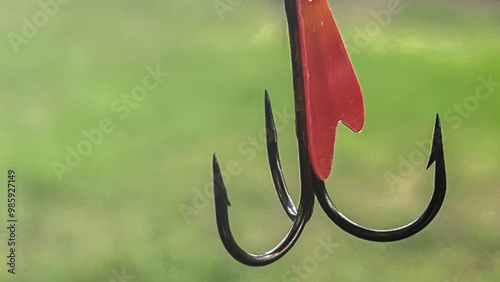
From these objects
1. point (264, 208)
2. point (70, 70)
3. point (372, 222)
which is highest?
point (70, 70)

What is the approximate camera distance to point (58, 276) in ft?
3.22

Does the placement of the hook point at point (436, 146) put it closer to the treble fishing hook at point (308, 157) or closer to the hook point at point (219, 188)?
the treble fishing hook at point (308, 157)

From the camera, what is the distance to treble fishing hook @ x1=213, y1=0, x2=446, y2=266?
969 mm

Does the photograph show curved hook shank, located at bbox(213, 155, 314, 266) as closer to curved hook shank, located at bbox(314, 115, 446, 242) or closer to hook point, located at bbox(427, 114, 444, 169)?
curved hook shank, located at bbox(314, 115, 446, 242)

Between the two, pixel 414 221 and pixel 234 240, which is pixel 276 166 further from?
pixel 414 221

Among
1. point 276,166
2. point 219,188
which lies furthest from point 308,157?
point 219,188

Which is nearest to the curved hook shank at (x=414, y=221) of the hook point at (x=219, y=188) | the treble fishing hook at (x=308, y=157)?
the treble fishing hook at (x=308, y=157)

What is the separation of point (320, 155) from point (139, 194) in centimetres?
37

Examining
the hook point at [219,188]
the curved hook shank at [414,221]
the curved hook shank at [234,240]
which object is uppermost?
the hook point at [219,188]

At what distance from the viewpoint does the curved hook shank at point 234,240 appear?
3.18ft

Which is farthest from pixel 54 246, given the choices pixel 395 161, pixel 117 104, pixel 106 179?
pixel 395 161

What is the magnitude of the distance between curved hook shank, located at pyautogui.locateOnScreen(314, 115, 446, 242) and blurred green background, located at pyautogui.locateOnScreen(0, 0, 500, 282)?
1 centimetres

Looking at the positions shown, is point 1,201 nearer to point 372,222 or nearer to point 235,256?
point 235,256

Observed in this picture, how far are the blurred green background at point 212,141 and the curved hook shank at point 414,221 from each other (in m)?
0.01
